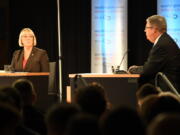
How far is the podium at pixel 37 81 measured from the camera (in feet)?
19.1

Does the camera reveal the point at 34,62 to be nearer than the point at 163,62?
No

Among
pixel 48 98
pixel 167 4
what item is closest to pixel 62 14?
pixel 167 4

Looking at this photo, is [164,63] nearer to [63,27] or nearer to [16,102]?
[16,102]

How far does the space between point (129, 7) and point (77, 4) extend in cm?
116

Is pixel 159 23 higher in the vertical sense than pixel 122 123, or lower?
higher

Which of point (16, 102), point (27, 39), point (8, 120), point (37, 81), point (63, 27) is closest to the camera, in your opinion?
point (8, 120)

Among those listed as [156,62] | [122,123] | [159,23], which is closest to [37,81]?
[156,62]

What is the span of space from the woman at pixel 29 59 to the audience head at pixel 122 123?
4636 millimetres

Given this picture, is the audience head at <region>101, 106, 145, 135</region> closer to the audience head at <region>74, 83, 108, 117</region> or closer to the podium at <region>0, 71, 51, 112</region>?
the audience head at <region>74, 83, 108, 117</region>

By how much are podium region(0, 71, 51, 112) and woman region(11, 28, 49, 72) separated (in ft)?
2.20

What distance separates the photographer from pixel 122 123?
2104 millimetres

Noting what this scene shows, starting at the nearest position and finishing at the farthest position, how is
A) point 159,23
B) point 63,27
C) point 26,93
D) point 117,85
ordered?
point 26,93, point 159,23, point 117,85, point 63,27

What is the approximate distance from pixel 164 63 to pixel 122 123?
3337 mm

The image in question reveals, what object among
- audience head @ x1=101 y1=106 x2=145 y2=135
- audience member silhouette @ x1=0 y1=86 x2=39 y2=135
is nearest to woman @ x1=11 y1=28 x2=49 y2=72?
audience member silhouette @ x1=0 y1=86 x2=39 y2=135
